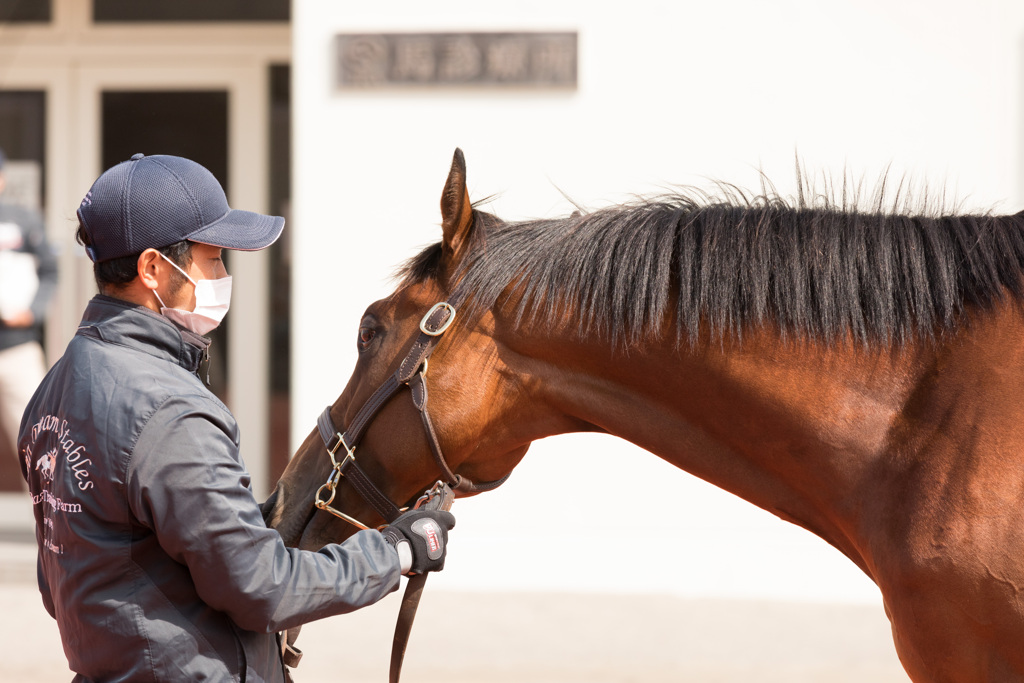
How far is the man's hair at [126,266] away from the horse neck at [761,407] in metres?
0.75

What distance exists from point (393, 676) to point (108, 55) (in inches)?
194

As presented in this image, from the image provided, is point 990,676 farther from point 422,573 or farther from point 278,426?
point 278,426

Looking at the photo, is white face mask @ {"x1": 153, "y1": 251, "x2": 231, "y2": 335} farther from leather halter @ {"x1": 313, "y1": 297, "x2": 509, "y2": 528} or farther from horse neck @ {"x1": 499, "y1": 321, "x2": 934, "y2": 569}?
horse neck @ {"x1": 499, "y1": 321, "x2": 934, "y2": 569}

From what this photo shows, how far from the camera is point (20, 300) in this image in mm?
5000

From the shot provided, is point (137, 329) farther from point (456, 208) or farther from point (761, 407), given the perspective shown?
point (761, 407)

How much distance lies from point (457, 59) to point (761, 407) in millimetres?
3364

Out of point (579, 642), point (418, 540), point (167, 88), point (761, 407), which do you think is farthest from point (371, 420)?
point (167, 88)

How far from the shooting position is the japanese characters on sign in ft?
15.4

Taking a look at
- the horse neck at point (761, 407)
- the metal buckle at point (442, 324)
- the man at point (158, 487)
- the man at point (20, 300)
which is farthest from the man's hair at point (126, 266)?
the man at point (20, 300)

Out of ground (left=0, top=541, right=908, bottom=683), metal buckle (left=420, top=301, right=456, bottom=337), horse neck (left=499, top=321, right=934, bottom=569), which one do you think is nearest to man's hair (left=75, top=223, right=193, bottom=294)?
metal buckle (left=420, top=301, right=456, bottom=337)

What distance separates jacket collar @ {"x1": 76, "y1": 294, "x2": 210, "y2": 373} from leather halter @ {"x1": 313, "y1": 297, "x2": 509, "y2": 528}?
486mm

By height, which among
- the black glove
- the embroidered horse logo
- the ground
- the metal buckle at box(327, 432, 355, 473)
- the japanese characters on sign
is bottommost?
the ground

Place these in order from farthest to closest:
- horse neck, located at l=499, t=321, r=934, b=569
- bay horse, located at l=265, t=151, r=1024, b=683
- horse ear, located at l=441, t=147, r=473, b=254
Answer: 1. horse ear, located at l=441, t=147, r=473, b=254
2. horse neck, located at l=499, t=321, r=934, b=569
3. bay horse, located at l=265, t=151, r=1024, b=683

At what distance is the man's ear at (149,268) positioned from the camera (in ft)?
5.22
